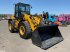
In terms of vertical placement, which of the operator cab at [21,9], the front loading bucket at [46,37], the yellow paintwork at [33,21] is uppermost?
the operator cab at [21,9]

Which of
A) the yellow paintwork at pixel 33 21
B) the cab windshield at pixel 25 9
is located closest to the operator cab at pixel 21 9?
the cab windshield at pixel 25 9

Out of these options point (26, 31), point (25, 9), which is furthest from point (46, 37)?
point (25, 9)

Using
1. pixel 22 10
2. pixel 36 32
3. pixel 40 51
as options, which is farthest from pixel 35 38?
pixel 22 10

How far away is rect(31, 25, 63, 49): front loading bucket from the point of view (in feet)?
25.1

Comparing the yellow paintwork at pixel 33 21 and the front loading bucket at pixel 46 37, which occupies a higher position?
the yellow paintwork at pixel 33 21

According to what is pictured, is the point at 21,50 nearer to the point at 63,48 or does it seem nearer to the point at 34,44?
the point at 34,44

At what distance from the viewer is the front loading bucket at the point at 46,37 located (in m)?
7.64

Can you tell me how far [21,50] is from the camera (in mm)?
7117

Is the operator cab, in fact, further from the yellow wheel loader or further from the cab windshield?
the yellow wheel loader

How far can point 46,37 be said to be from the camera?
8.82 metres

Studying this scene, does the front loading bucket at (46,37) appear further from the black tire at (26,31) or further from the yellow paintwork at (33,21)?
the black tire at (26,31)

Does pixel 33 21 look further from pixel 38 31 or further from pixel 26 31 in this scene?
pixel 38 31

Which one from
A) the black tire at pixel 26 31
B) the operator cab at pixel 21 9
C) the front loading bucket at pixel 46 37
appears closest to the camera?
the front loading bucket at pixel 46 37

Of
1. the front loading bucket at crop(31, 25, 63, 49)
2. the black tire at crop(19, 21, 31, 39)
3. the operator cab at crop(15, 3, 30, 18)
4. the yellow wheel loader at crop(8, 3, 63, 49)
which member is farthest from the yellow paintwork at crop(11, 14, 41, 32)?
the operator cab at crop(15, 3, 30, 18)
